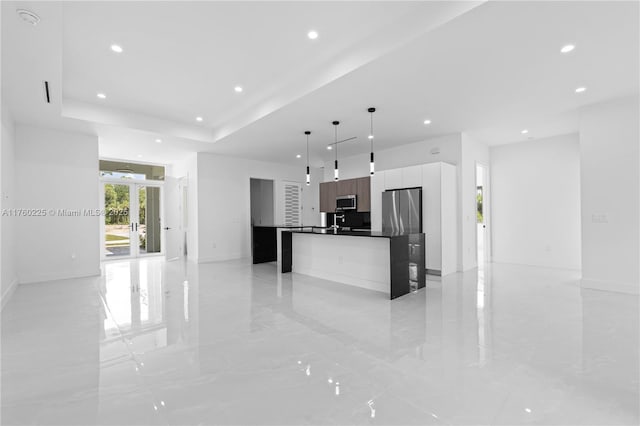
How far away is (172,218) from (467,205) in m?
7.38

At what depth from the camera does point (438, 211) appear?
584 centimetres

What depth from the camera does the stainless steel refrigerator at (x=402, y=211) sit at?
605cm

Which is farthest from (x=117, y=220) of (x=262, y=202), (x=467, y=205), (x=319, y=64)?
(x=467, y=205)

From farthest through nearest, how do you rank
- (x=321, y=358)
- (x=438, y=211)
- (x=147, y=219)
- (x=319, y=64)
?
Answer: 1. (x=147, y=219)
2. (x=438, y=211)
3. (x=319, y=64)
4. (x=321, y=358)

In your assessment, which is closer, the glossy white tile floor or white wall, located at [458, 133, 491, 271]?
the glossy white tile floor

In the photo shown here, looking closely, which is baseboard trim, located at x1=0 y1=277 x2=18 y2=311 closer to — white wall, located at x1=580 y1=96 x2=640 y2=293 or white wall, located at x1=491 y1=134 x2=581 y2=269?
white wall, located at x1=580 y1=96 x2=640 y2=293

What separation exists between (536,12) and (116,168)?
9.78 metres

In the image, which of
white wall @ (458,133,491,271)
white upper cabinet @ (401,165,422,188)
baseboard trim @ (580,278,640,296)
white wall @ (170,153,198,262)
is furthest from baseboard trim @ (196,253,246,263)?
baseboard trim @ (580,278,640,296)

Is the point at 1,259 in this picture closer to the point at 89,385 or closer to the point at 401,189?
the point at 89,385

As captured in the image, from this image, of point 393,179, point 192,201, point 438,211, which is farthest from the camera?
point 192,201

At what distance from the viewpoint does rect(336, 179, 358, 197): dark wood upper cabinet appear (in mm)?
7981

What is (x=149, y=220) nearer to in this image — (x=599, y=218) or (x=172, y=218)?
(x=172, y=218)

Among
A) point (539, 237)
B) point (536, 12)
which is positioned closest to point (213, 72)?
point (536, 12)

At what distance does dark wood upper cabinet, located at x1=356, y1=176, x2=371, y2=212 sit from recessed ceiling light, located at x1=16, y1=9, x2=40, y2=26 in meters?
6.27
